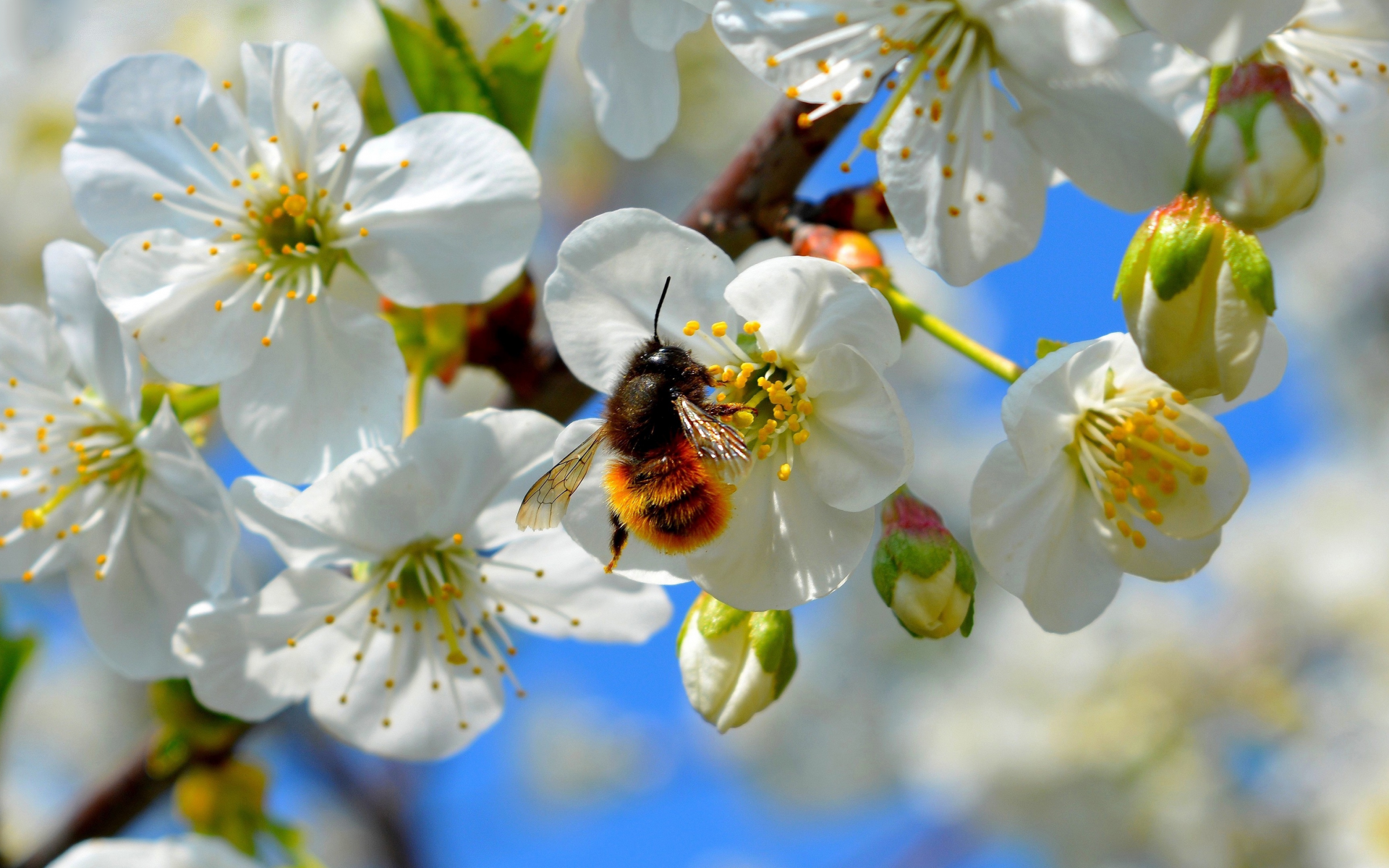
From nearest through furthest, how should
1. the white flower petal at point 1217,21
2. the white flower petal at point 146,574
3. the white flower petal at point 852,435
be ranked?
the white flower petal at point 1217,21, the white flower petal at point 852,435, the white flower petal at point 146,574

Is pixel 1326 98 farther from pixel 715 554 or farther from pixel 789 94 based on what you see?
pixel 715 554

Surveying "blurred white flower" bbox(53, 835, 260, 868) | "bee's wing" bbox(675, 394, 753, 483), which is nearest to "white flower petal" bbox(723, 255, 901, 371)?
"bee's wing" bbox(675, 394, 753, 483)

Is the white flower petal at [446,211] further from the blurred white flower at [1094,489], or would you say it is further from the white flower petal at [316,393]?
the blurred white flower at [1094,489]

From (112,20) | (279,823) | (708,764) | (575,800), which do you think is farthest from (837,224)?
(575,800)

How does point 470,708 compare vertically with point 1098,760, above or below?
above

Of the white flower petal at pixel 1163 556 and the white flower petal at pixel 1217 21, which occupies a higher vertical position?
the white flower petal at pixel 1217 21

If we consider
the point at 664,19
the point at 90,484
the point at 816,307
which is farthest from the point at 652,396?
the point at 90,484

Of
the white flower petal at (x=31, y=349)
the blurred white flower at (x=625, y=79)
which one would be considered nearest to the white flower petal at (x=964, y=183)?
the blurred white flower at (x=625, y=79)
